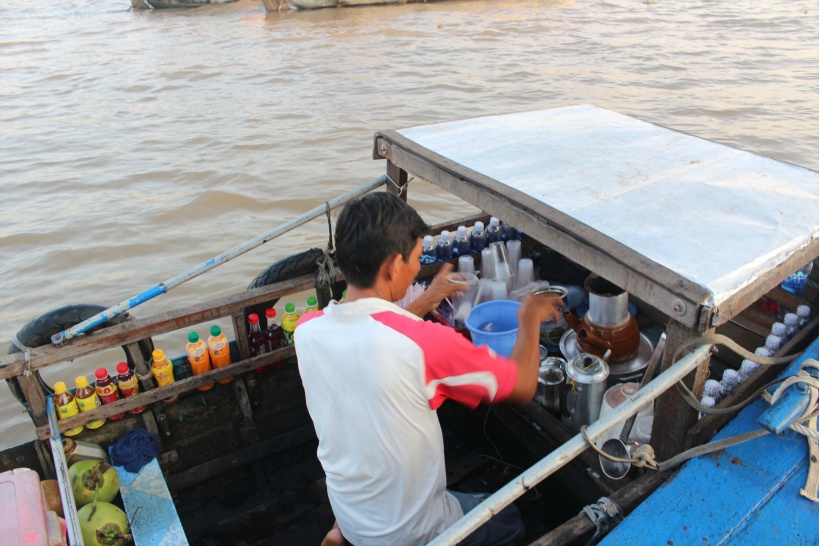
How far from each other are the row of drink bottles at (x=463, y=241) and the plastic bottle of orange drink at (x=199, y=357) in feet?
4.49

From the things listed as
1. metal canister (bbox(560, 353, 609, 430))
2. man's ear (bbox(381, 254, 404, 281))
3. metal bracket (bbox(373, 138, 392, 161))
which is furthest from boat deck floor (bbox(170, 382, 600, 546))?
man's ear (bbox(381, 254, 404, 281))

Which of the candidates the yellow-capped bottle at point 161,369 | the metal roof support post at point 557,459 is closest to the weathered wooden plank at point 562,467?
the metal roof support post at point 557,459

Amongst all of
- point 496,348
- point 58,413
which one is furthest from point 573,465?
point 58,413

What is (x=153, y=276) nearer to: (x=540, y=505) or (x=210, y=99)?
(x=540, y=505)

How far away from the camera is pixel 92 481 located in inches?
111

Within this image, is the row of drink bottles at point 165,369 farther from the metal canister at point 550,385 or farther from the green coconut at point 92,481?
the metal canister at point 550,385

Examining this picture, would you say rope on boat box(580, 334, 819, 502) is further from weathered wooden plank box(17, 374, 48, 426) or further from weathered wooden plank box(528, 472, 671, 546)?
weathered wooden plank box(17, 374, 48, 426)

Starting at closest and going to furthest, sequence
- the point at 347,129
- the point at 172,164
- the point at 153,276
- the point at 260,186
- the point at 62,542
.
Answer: the point at 62,542 < the point at 153,276 < the point at 260,186 < the point at 172,164 < the point at 347,129

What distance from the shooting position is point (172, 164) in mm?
9398

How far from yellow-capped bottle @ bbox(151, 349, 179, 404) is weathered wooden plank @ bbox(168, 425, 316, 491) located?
0.46 m

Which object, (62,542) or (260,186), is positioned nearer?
(62,542)

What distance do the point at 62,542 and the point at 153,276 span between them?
5.08 meters

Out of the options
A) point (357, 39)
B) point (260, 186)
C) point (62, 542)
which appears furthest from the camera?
point (357, 39)

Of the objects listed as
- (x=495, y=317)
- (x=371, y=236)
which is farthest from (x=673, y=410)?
A: (x=371, y=236)
